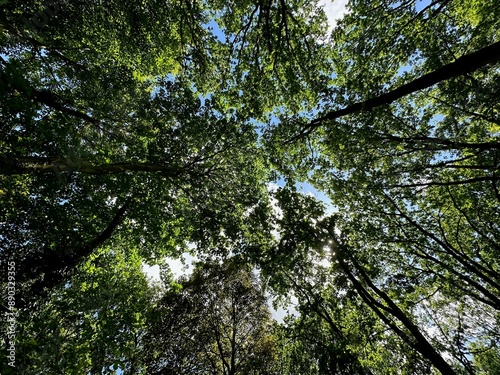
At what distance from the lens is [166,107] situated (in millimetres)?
8883

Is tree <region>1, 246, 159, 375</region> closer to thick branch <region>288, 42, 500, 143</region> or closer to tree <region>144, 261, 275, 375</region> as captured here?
thick branch <region>288, 42, 500, 143</region>

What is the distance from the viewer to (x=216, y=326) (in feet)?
61.3

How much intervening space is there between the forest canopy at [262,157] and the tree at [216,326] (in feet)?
24.7

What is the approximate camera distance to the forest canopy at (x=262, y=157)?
306 inches

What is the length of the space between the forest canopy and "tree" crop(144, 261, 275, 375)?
296 inches

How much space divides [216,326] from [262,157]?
1594 centimetres

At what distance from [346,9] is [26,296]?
16.7m

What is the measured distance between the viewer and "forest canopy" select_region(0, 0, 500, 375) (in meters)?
7.78

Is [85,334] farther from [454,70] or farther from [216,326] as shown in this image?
[216,326]

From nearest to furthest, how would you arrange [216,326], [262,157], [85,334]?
[85,334]
[262,157]
[216,326]

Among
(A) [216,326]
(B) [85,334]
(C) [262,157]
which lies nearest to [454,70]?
(C) [262,157]

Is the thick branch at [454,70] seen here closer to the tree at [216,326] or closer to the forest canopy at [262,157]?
the forest canopy at [262,157]

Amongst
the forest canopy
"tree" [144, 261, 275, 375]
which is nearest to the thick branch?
the forest canopy

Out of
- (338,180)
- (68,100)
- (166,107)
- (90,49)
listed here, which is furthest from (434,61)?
(68,100)
